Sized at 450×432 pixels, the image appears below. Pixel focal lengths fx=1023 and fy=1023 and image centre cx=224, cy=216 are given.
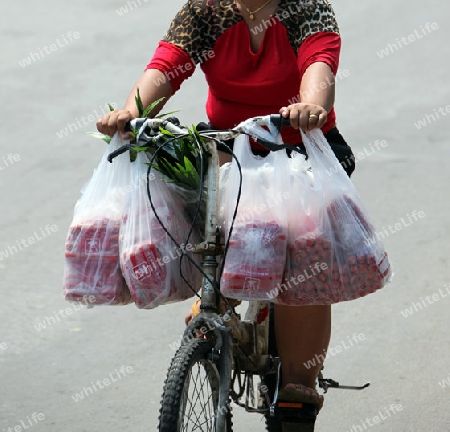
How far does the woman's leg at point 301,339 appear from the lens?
380 centimetres

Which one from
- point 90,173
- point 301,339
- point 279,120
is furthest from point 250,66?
point 90,173

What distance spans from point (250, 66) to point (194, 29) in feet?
0.81

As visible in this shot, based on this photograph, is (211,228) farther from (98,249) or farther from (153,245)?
(98,249)

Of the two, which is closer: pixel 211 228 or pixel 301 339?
pixel 211 228

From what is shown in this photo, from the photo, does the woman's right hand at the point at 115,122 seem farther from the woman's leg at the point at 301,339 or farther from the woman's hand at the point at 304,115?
the woman's leg at the point at 301,339

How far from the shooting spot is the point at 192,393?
3354 mm

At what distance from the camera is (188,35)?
3.74 m

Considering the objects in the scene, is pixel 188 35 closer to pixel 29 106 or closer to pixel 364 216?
pixel 364 216

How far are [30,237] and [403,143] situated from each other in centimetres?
317

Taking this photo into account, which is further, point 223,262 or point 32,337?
point 32,337

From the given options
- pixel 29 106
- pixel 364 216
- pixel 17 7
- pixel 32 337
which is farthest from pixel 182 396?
pixel 17 7

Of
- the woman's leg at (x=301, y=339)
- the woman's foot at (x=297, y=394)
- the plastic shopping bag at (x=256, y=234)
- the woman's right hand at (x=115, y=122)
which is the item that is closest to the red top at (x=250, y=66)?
the woman's right hand at (x=115, y=122)

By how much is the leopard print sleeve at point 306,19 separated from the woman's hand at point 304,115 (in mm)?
497

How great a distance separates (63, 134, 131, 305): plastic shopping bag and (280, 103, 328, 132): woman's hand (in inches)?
24.0
